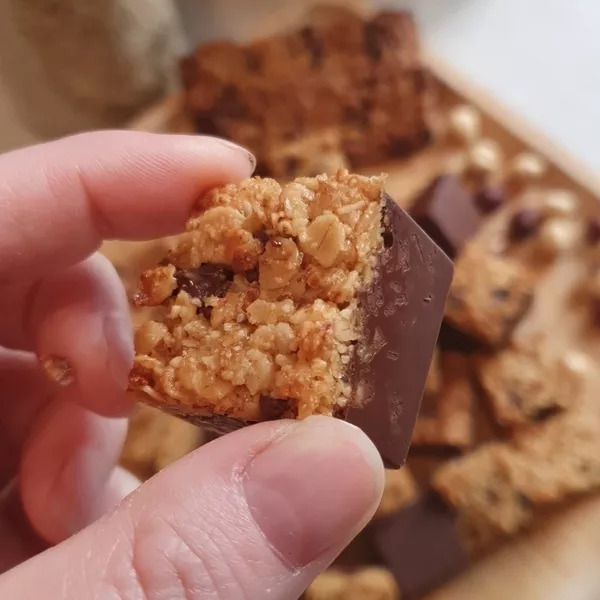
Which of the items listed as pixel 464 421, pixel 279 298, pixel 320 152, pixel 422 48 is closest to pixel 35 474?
pixel 279 298

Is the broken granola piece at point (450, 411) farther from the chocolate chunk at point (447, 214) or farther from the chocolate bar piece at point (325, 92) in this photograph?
the chocolate bar piece at point (325, 92)

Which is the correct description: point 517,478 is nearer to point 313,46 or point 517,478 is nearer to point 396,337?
point 396,337

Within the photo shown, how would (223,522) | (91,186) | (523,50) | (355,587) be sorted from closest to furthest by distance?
(223,522) → (91,186) → (355,587) → (523,50)

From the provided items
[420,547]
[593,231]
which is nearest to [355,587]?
[420,547]

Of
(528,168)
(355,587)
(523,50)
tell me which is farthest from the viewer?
(523,50)

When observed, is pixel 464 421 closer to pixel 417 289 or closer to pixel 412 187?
pixel 412 187

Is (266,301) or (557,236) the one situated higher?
(266,301)

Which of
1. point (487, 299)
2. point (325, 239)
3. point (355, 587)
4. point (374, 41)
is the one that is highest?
point (325, 239)

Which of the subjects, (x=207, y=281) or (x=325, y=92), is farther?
(x=325, y=92)
